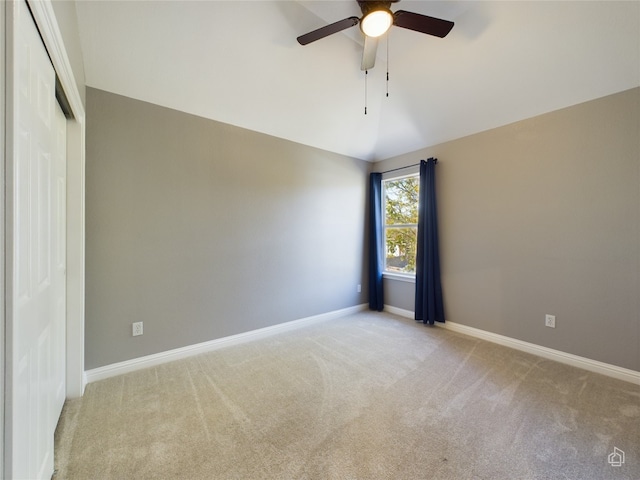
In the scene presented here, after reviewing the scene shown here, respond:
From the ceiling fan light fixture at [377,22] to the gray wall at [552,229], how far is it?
208 cm

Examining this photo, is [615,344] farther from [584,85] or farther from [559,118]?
[584,85]

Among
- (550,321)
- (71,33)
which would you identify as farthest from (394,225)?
(71,33)

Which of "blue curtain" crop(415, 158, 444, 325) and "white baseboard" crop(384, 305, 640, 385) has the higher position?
"blue curtain" crop(415, 158, 444, 325)

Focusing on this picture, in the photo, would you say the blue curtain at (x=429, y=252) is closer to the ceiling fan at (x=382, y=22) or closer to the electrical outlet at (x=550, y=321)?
the electrical outlet at (x=550, y=321)

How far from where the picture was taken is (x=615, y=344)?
228cm

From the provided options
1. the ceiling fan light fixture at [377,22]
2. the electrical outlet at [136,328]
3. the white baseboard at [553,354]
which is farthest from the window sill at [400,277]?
the electrical outlet at [136,328]

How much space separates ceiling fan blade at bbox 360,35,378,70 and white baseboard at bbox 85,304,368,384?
112 inches

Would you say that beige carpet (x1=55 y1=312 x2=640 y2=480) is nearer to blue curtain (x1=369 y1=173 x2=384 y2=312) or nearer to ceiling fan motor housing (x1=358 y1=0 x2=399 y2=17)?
blue curtain (x1=369 y1=173 x2=384 y2=312)

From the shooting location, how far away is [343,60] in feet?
8.50

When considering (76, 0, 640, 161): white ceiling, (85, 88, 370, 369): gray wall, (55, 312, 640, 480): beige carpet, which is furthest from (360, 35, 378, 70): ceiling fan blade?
(55, 312, 640, 480): beige carpet

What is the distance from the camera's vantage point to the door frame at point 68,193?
2.60ft

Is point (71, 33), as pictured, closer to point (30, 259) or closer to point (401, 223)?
point (30, 259)

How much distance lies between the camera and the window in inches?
154

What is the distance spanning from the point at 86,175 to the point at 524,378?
4014 millimetres
